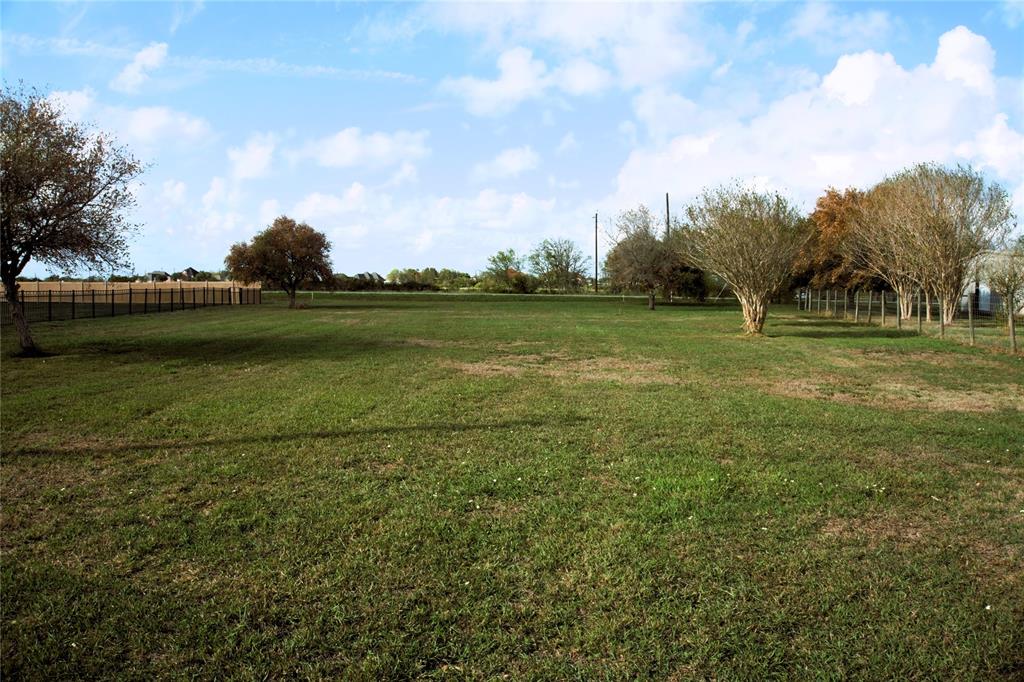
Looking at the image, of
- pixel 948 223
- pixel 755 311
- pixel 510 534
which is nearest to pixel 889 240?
pixel 948 223

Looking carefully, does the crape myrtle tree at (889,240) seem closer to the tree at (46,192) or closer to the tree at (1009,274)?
the tree at (1009,274)

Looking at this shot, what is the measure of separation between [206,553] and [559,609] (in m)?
2.51

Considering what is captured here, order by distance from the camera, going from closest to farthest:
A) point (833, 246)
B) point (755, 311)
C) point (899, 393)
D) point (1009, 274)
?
point (899, 393), point (1009, 274), point (755, 311), point (833, 246)

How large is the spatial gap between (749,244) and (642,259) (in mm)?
26528

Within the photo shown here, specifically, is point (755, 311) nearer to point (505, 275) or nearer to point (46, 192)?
point (46, 192)

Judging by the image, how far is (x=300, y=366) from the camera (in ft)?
49.1

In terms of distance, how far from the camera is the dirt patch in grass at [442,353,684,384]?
13.5 meters

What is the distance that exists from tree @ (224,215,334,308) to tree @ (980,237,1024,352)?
3797cm

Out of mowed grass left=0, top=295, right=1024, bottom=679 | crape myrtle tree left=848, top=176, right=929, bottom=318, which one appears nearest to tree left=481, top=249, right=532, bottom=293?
crape myrtle tree left=848, top=176, right=929, bottom=318

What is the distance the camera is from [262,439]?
810 cm

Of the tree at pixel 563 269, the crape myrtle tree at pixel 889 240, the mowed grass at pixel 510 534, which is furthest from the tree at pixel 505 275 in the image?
the mowed grass at pixel 510 534

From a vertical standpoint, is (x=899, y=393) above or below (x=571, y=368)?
below

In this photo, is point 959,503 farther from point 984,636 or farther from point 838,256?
point 838,256

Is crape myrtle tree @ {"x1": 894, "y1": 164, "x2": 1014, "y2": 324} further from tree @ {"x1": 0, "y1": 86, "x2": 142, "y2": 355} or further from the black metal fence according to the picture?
the black metal fence
